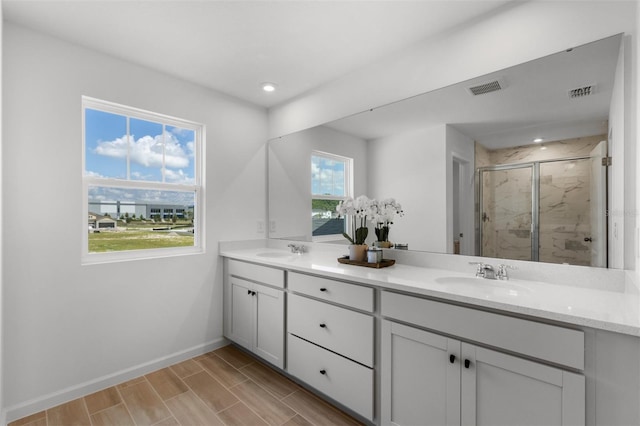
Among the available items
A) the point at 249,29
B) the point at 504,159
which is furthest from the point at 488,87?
the point at 249,29

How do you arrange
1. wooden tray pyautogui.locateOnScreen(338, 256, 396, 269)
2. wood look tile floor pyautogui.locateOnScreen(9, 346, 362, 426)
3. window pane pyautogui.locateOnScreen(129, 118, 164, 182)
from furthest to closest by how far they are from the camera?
window pane pyautogui.locateOnScreen(129, 118, 164, 182), wooden tray pyautogui.locateOnScreen(338, 256, 396, 269), wood look tile floor pyautogui.locateOnScreen(9, 346, 362, 426)

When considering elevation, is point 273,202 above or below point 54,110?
below

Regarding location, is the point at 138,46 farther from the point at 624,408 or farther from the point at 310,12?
the point at 624,408

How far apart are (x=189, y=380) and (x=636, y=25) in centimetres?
326

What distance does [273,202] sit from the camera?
3207 mm

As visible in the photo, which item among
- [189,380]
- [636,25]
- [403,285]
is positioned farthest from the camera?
[189,380]

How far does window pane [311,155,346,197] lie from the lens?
8.47 ft

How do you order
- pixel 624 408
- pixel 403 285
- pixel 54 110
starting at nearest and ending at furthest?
pixel 624 408
pixel 403 285
pixel 54 110

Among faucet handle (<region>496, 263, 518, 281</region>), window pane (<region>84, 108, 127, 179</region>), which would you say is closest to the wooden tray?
faucet handle (<region>496, 263, 518, 281</region>)

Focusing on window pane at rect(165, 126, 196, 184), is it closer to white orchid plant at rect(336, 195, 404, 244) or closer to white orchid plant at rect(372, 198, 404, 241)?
white orchid plant at rect(336, 195, 404, 244)

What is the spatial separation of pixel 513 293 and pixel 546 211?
1.62ft

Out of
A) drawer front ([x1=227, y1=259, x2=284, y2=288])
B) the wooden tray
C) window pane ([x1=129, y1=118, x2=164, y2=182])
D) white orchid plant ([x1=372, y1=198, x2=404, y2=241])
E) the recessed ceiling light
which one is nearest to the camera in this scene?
the wooden tray

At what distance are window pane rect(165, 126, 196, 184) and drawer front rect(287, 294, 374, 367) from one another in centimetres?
146

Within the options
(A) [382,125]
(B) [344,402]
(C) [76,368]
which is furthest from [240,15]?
(C) [76,368]
